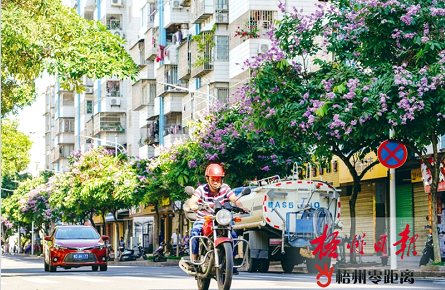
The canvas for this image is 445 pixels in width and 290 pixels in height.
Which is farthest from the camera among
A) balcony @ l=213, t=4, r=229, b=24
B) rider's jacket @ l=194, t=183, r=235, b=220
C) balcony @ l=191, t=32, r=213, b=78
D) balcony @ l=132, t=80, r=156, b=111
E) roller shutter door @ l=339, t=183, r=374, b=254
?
balcony @ l=132, t=80, r=156, b=111

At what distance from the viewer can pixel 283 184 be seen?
24.3 metres

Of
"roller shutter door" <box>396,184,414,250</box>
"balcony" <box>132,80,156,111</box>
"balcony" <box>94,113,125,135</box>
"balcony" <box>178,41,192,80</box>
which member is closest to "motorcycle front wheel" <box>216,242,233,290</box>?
"roller shutter door" <box>396,184,414,250</box>

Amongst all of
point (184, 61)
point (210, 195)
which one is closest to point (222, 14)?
point (184, 61)

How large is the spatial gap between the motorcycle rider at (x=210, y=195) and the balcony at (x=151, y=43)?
168ft

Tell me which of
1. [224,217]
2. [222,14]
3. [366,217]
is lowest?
[366,217]

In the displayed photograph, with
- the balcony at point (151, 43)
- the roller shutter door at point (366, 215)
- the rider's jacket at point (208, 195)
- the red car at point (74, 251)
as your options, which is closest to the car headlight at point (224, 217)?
the rider's jacket at point (208, 195)

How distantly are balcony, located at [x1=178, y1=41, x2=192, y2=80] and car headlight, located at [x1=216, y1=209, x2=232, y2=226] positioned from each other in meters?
41.8

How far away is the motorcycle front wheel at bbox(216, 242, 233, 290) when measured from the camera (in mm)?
10703

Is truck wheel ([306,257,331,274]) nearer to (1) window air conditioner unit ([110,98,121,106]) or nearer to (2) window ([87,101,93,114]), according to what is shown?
(1) window air conditioner unit ([110,98,121,106])

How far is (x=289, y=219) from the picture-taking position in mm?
23906

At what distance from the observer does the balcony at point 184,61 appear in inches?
2082

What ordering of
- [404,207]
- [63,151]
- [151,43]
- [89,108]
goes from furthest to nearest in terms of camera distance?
[63,151] < [89,108] < [151,43] < [404,207]

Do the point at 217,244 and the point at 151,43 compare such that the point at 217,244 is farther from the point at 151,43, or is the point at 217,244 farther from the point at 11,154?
the point at 151,43

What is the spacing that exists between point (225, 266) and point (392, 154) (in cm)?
1108
